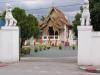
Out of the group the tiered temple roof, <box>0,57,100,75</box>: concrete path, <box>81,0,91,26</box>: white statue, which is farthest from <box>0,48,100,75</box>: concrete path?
the tiered temple roof

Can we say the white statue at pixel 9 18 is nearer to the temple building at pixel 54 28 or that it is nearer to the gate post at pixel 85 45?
the gate post at pixel 85 45

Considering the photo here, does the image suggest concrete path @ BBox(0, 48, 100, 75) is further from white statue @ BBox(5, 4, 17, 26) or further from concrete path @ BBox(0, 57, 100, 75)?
white statue @ BBox(5, 4, 17, 26)

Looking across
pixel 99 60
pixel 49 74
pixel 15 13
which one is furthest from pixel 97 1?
pixel 15 13

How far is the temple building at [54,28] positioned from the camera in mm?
89438

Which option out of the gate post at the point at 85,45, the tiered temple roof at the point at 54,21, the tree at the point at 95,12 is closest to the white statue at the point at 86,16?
the gate post at the point at 85,45

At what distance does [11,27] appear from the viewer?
2858cm

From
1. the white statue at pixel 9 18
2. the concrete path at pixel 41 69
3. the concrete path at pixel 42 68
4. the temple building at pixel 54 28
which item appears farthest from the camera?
the temple building at pixel 54 28

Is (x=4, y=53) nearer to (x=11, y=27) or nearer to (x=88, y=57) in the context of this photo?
(x=11, y=27)

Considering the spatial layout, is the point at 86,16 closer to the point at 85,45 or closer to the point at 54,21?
the point at 85,45

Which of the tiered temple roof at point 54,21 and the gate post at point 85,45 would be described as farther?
the tiered temple roof at point 54,21

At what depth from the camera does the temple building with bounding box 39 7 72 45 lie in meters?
89.4

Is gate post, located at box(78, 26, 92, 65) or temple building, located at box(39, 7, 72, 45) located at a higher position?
temple building, located at box(39, 7, 72, 45)

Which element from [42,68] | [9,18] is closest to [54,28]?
[9,18]

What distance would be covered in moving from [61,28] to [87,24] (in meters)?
64.2
